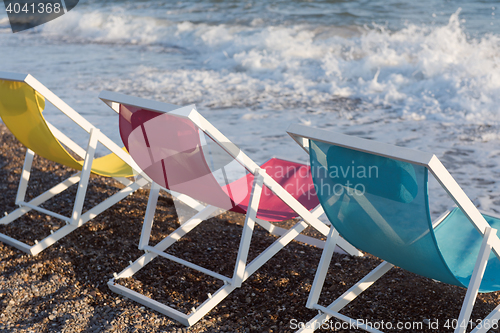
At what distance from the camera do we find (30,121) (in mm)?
2762

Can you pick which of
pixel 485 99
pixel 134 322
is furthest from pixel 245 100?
pixel 134 322

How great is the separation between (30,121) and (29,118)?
0.02 m

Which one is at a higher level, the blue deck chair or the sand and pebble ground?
the blue deck chair

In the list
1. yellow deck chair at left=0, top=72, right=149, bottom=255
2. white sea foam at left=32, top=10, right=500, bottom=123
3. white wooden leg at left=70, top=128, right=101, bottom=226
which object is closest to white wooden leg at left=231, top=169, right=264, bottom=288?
yellow deck chair at left=0, top=72, right=149, bottom=255

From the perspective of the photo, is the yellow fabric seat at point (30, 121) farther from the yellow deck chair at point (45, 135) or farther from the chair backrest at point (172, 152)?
the chair backrest at point (172, 152)

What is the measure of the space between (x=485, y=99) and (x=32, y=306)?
6.82 m

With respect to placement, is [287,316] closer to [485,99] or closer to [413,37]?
[485,99]

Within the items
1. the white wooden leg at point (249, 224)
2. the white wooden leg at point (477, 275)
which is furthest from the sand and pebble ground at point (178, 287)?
the white wooden leg at point (477, 275)

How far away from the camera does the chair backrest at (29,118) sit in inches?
105

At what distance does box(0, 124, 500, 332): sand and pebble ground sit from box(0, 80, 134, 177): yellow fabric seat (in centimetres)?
53

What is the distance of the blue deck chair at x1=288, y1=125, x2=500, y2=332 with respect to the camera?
1.64 metres

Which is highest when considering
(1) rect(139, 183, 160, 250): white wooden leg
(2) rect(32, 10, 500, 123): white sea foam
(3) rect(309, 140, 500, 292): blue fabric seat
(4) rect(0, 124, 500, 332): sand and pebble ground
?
(3) rect(309, 140, 500, 292): blue fabric seat

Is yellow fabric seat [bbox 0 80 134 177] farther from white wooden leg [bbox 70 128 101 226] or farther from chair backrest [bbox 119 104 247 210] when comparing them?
chair backrest [bbox 119 104 247 210]

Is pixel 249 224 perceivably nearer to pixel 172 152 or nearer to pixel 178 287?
pixel 172 152
